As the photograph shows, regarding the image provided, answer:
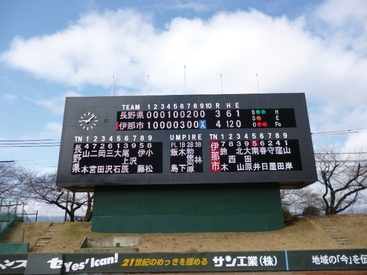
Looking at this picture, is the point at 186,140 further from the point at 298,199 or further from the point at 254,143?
the point at 298,199

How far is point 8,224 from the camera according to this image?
2341cm

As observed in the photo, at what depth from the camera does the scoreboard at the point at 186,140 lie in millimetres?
21141

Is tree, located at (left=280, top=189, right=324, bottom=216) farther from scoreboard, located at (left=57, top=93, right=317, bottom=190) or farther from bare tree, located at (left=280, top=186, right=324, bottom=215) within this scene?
scoreboard, located at (left=57, top=93, right=317, bottom=190)

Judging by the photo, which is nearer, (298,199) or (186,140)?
(186,140)

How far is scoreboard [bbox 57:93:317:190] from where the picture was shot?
69.4 ft

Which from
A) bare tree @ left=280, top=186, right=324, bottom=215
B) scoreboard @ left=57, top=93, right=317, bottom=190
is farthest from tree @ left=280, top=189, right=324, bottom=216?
scoreboard @ left=57, top=93, right=317, bottom=190

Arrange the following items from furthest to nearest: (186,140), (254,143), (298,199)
A: (298,199), (186,140), (254,143)

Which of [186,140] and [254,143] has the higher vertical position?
[186,140]

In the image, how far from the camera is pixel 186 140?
21.8 m

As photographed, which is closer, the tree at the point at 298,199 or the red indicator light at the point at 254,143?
the red indicator light at the point at 254,143

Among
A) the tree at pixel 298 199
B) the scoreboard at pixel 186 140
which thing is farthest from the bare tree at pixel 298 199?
the scoreboard at pixel 186 140

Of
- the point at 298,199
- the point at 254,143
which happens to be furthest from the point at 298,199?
the point at 254,143

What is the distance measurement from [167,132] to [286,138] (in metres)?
8.78

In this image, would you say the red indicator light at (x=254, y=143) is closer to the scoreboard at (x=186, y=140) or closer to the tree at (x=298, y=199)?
the scoreboard at (x=186, y=140)
